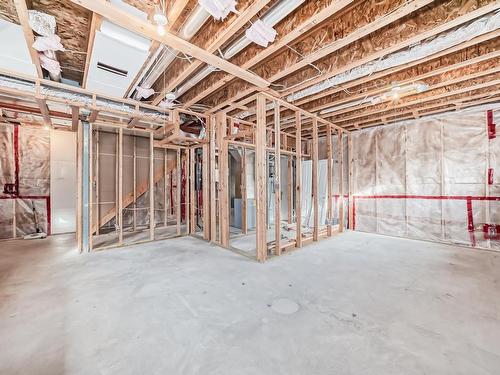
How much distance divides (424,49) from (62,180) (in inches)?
292

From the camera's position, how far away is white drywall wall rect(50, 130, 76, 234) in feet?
17.2

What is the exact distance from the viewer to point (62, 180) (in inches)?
210

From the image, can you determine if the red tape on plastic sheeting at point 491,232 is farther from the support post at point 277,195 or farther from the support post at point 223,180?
the support post at point 223,180

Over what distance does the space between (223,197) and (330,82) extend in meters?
2.63

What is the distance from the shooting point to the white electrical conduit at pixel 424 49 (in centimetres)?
206

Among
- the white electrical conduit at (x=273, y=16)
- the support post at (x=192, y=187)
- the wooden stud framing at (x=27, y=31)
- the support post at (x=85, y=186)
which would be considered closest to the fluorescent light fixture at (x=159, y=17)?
the white electrical conduit at (x=273, y=16)

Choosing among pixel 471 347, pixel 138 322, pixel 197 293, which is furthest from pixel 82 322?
pixel 471 347

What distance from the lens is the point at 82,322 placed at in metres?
1.81

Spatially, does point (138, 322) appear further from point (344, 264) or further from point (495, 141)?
point (495, 141)

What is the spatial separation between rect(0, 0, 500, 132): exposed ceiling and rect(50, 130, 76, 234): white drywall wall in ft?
8.54

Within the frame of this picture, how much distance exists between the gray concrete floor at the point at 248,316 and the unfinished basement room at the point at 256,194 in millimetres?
19

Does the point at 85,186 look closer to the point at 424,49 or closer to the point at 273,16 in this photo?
the point at 273,16

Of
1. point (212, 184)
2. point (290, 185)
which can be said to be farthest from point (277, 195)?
point (290, 185)

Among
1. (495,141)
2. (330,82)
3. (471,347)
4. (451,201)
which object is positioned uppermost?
(330,82)
